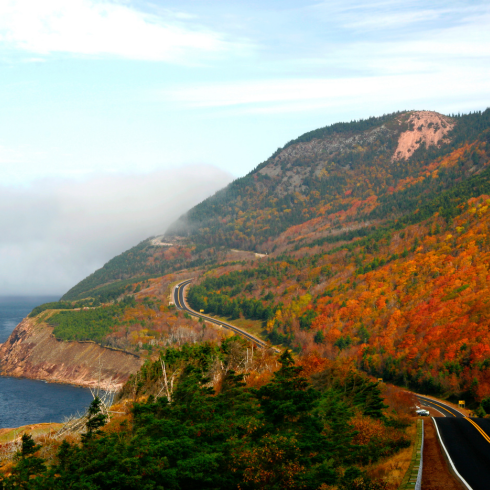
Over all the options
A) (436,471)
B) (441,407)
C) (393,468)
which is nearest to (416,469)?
(436,471)

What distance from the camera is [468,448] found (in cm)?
4291

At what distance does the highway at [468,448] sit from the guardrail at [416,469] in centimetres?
207

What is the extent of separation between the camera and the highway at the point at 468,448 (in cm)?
3419

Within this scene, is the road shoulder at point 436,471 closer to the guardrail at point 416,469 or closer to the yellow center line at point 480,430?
the guardrail at point 416,469

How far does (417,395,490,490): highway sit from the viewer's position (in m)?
34.2

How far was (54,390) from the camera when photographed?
192 meters

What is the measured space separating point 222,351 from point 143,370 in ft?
59.1

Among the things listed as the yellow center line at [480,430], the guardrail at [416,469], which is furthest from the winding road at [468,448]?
the guardrail at [416,469]

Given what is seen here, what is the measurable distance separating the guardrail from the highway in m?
2.07

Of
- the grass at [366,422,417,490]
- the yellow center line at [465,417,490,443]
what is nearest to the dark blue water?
the yellow center line at [465,417,490,443]

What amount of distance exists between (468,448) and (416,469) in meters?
10.7

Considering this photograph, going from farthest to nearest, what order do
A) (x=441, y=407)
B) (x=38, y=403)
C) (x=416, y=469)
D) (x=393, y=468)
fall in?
1. (x=38, y=403)
2. (x=441, y=407)
3. (x=393, y=468)
4. (x=416, y=469)

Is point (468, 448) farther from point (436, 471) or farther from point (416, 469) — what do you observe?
point (416, 469)

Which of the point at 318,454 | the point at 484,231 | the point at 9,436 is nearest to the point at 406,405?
the point at 318,454
